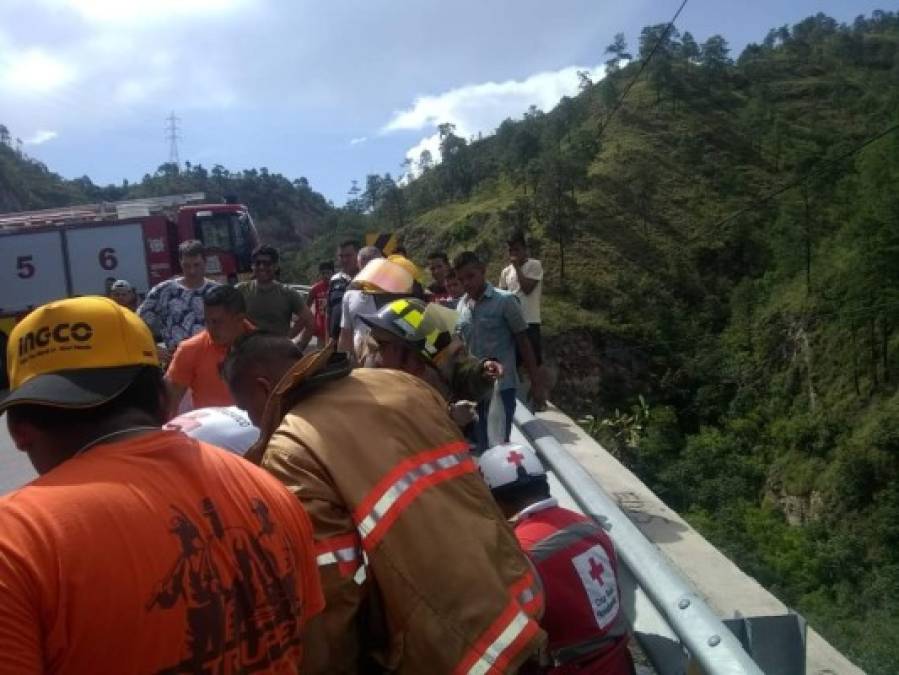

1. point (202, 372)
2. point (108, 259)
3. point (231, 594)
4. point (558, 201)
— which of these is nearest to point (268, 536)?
point (231, 594)

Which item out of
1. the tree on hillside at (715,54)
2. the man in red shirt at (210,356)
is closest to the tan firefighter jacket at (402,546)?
the man in red shirt at (210,356)

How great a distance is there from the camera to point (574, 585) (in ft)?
8.11

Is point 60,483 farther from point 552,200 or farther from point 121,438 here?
point 552,200

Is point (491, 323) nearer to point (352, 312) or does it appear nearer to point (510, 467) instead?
point (352, 312)

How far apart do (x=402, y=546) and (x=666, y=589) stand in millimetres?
1014

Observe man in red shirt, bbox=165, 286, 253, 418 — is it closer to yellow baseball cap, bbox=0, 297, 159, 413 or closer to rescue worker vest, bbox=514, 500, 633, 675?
Result: rescue worker vest, bbox=514, 500, 633, 675

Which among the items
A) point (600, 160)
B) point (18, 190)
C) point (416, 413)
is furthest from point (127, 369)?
point (18, 190)

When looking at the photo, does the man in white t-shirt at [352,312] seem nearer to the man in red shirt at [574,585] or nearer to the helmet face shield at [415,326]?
the helmet face shield at [415,326]

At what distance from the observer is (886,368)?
43.4 m

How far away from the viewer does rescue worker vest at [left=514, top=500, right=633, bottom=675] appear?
8.04ft

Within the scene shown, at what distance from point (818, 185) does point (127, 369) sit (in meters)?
67.8

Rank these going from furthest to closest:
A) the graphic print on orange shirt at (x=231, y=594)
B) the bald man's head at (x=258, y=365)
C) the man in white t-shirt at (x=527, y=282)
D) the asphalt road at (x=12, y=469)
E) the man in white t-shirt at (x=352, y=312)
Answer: the man in white t-shirt at (x=527, y=282)
the asphalt road at (x=12, y=469)
the man in white t-shirt at (x=352, y=312)
the bald man's head at (x=258, y=365)
the graphic print on orange shirt at (x=231, y=594)

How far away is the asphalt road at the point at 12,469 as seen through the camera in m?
6.80

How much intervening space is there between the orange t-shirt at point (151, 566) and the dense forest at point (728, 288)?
1454cm
